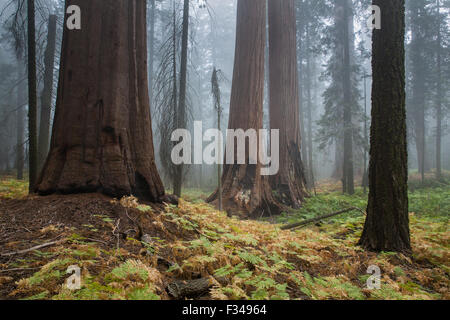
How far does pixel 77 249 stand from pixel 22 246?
54cm

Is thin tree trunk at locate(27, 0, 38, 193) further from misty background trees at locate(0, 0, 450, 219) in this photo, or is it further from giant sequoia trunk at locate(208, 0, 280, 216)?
giant sequoia trunk at locate(208, 0, 280, 216)

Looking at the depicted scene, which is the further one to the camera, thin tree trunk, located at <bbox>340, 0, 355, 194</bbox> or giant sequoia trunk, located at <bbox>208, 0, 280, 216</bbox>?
thin tree trunk, located at <bbox>340, 0, 355, 194</bbox>

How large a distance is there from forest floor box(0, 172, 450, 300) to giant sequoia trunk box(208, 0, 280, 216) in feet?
9.33

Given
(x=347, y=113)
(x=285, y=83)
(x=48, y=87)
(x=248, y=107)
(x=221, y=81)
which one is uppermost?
(x=285, y=83)

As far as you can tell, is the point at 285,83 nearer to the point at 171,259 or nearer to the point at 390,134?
the point at 390,134

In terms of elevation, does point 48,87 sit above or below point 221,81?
above

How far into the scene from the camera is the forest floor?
6.40 feet

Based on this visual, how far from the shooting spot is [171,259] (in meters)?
2.65

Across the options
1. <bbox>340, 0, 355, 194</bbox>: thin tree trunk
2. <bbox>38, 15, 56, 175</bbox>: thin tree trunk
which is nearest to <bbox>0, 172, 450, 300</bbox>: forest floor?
<bbox>38, 15, 56, 175</bbox>: thin tree trunk

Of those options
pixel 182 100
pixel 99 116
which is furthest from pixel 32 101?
pixel 182 100

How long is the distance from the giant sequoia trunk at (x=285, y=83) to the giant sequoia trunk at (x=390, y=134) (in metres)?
5.66

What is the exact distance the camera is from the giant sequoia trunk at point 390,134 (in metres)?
3.52

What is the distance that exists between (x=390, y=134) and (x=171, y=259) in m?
3.44
